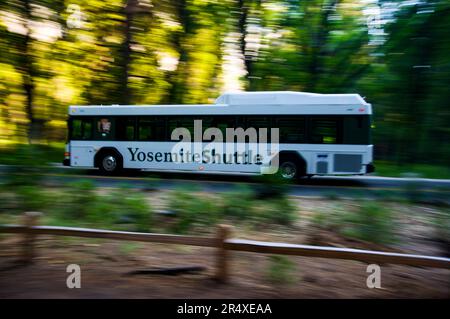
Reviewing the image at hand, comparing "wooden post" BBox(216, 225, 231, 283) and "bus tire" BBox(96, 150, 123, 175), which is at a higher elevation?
"bus tire" BBox(96, 150, 123, 175)

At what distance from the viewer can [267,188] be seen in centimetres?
895

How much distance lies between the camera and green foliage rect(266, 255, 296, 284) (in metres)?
5.02

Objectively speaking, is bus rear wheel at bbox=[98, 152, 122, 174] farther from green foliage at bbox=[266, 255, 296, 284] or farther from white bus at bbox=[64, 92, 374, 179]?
green foliage at bbox=[266, 255, 296, 284]

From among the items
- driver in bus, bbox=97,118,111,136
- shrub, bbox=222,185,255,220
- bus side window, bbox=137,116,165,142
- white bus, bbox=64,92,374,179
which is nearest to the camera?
shrub, bbox=222,185,255,220

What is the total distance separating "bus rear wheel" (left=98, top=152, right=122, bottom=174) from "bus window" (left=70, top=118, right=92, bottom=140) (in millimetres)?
1221

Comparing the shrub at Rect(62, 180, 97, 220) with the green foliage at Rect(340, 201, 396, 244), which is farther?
the shrub at Rect(62, 180, 97, 220)

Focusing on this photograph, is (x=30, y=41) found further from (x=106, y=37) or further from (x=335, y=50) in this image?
(x=335, y=50)

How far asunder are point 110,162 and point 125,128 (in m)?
1.51

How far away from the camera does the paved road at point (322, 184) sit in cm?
969

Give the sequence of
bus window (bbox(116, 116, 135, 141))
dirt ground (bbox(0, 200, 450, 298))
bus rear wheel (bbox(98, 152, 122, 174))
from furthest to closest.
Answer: bus rear wheel (bbox(98, 152, 122, 174))
bus window (bbox(116, 116, 135, 141))
dirt ground (bbox(0, 200, 450, 298))

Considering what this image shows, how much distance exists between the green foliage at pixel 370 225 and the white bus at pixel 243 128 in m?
6.59

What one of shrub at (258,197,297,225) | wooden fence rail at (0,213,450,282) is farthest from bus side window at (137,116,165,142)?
wooden fence rail at (0,213,450,282)

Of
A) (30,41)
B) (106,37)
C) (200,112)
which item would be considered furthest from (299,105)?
(30,41)

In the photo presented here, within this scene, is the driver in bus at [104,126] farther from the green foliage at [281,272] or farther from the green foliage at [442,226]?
the green foliage at [281,272]
